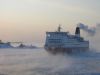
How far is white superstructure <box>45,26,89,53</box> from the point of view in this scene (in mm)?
80812

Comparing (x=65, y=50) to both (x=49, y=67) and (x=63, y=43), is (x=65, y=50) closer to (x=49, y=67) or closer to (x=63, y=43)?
(x=63, y=43)

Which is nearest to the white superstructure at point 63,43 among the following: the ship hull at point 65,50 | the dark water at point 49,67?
the ship hull at point 65,50

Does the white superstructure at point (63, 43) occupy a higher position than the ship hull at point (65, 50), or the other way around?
the white superstructure at point (63, 43)

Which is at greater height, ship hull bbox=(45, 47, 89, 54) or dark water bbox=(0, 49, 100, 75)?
dark water bbox=(0, 49, 100, 75)

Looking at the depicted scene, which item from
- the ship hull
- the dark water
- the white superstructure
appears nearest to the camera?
the dark water

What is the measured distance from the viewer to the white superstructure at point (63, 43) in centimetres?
8081

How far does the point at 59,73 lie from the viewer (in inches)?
1137

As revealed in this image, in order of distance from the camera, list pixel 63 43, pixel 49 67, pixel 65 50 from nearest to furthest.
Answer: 1. pixel 49 67
2. pixel 65 50
3. pixel 63 43

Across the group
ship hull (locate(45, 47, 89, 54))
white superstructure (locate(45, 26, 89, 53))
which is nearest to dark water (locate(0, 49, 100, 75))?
ship hull (locate(45, 47, 89, 54))

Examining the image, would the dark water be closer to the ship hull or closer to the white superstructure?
the ship hull

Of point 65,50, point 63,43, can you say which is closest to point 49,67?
point 65,50

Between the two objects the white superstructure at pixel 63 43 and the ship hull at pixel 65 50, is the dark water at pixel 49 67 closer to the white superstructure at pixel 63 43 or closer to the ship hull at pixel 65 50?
the ship hull at pixel 65 50

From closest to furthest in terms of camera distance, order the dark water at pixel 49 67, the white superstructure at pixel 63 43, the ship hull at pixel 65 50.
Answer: the dark water at pixel 49 67 → the ship hull at pixel 65 50 → the white superstructure at pixel 63 43

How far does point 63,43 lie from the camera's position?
82.3 m
